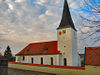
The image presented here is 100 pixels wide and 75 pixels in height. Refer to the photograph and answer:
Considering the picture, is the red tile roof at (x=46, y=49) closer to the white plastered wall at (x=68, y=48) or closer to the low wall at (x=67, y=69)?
the white plastered wall at (x=68, y=48)

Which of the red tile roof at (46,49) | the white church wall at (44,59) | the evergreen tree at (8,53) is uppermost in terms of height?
the red tile roof at (46,49)

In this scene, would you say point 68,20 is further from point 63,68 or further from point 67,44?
point 63,68

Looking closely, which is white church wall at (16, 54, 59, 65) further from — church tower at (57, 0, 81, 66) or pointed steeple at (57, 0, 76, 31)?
pointed steeple at (57, 0, 76, 31)

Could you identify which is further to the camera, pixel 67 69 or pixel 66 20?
pixel 66 20

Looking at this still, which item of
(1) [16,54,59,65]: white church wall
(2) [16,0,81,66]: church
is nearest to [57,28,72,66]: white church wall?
(2) [16,0,81,66]: church

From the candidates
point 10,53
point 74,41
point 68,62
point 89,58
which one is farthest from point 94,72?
point 10,53

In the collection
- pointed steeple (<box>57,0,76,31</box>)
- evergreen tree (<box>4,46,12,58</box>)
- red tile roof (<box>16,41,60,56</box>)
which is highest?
pointed steeple (<box>57,0,76,31</box>)

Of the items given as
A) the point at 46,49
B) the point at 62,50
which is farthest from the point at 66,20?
the point at 46,49

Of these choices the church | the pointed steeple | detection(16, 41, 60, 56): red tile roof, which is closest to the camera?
the church

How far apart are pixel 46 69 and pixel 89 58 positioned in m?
6.24

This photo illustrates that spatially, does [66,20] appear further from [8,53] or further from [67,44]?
[8,53]

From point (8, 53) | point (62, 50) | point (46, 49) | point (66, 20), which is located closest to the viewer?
point (62, 50)

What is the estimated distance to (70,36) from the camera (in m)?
21.7

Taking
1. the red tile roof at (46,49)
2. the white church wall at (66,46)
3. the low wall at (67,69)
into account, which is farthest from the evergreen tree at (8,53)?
the low wall at (67,69)
